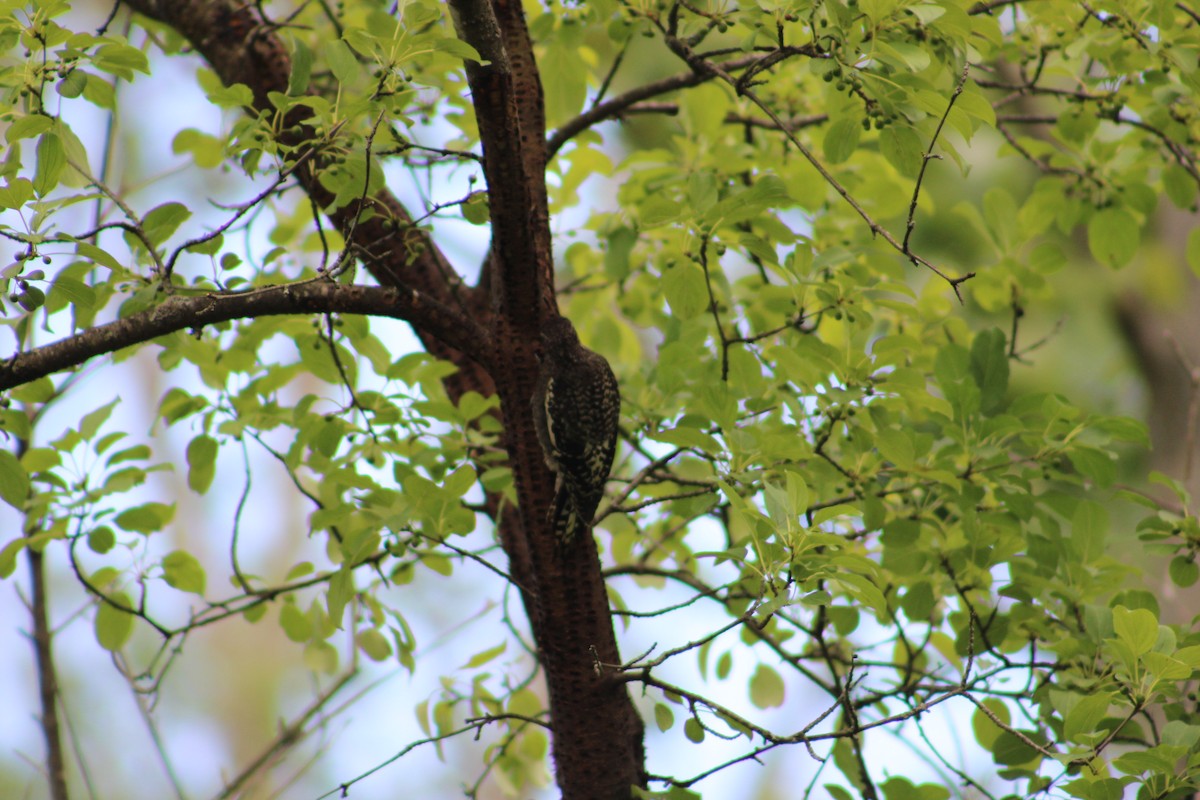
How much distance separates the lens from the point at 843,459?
9.36 feet

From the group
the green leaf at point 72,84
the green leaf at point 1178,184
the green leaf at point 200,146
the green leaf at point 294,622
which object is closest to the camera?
the green leaf at point 72,84

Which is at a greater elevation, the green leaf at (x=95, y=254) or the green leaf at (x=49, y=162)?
the green leaf at (x=49, y=162)

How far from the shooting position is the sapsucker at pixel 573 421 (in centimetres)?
264

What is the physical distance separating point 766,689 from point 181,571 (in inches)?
71.7

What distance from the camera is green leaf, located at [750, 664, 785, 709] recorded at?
342 centimetres

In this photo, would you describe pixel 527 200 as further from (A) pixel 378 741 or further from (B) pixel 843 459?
(A) pixel 378 741

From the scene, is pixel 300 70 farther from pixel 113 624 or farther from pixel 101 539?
pixel 113 624

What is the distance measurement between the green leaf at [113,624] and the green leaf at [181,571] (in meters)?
0.19

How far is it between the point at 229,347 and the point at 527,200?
1.30 m

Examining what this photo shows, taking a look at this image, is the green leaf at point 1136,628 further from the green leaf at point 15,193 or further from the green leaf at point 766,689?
the green leaf at point 15,193

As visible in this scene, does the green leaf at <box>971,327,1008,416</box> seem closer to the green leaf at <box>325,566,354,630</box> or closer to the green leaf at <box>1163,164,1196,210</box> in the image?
the green leaf at <box>1163,164,1196,210</box>

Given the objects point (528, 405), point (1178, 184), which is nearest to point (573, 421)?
point (528, 405)

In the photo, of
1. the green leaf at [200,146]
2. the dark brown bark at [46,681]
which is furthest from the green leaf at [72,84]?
the dark brown bark at [46,681]

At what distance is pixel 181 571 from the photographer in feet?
9.96
